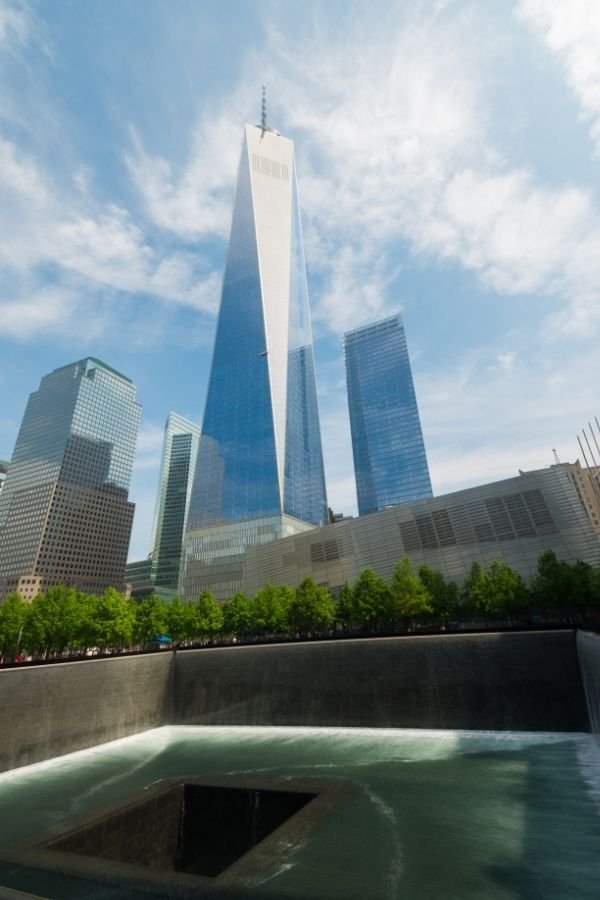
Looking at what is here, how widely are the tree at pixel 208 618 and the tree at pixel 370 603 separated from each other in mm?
17169

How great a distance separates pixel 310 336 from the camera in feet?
459

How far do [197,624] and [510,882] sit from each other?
1997 inches

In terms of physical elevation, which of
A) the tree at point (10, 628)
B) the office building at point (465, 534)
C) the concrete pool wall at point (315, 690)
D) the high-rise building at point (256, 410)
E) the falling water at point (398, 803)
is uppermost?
the high-rise building at point (256, 410)

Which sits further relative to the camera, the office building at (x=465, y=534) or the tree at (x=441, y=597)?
the office building at (x=465, y=534)

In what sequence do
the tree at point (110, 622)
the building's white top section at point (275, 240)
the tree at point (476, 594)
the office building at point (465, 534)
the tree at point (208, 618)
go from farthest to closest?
the building's white top section at point (275, 240) → the office building at point (465, 534) → the tree at point (208, 618) → the tree at point (110, 622) → the tree at point (476, 594)

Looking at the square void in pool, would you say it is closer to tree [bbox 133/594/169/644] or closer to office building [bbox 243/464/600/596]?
tree [bbox 133/594/169/644]

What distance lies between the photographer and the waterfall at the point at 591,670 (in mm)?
20203

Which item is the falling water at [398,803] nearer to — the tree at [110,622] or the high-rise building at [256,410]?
the tree at [110,622]

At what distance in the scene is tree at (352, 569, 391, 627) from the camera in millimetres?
52281

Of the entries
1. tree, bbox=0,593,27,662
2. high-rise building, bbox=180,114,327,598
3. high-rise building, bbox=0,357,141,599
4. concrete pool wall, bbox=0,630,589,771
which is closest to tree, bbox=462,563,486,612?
concrete pool wall, bbox=0,630,589,771

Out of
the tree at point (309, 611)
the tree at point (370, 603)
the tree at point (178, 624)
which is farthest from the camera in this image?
the tree at point (178, 624)

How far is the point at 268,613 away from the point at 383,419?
104 metres

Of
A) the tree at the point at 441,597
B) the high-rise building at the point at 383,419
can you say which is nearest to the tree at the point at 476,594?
the tree at the point at 441,597

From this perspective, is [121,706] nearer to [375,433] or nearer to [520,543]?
[520,543]
